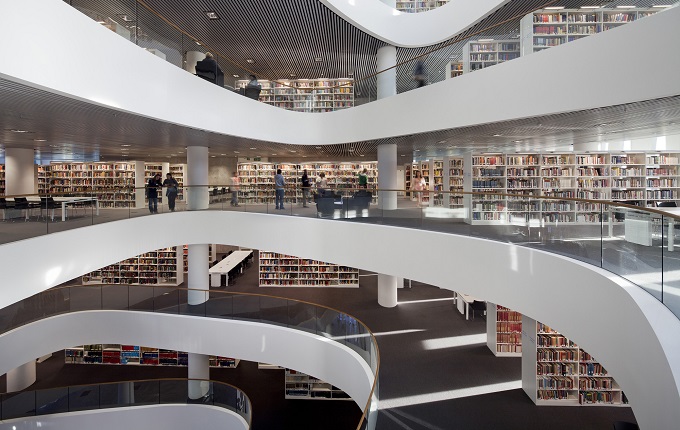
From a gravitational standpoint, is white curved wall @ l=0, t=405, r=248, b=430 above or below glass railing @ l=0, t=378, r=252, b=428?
below

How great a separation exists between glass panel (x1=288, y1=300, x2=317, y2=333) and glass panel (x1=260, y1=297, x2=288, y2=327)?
4.7 inches

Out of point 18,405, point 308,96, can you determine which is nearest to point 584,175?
point 308,96

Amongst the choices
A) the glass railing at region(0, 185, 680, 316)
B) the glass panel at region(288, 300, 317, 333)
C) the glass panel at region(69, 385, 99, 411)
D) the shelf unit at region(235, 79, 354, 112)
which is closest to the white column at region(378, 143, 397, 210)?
the shelf unit at region(235, 79, 354, 112)

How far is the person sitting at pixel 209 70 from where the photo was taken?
6.97 metres

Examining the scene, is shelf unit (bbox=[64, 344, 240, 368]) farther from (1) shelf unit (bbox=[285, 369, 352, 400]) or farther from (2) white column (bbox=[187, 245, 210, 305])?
(2) white column (bbox=[187, 245, 210, 305])

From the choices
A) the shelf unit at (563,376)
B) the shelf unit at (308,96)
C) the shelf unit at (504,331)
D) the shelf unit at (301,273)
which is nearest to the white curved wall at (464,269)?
the shelf unit at (563,376)

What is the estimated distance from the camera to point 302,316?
8.45 m

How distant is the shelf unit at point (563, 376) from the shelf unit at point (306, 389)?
14.1 ft

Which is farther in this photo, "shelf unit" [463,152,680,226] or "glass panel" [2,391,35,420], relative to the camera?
"glass panel" [2,391,35,420]

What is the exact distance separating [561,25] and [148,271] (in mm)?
11761

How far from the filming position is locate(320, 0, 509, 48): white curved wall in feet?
26.7

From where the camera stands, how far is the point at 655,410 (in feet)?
8.52

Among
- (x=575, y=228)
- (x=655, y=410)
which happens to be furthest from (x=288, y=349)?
(x=655, y=410)

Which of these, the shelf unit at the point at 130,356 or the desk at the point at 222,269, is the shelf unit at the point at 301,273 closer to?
the desk at the point at 222,269
